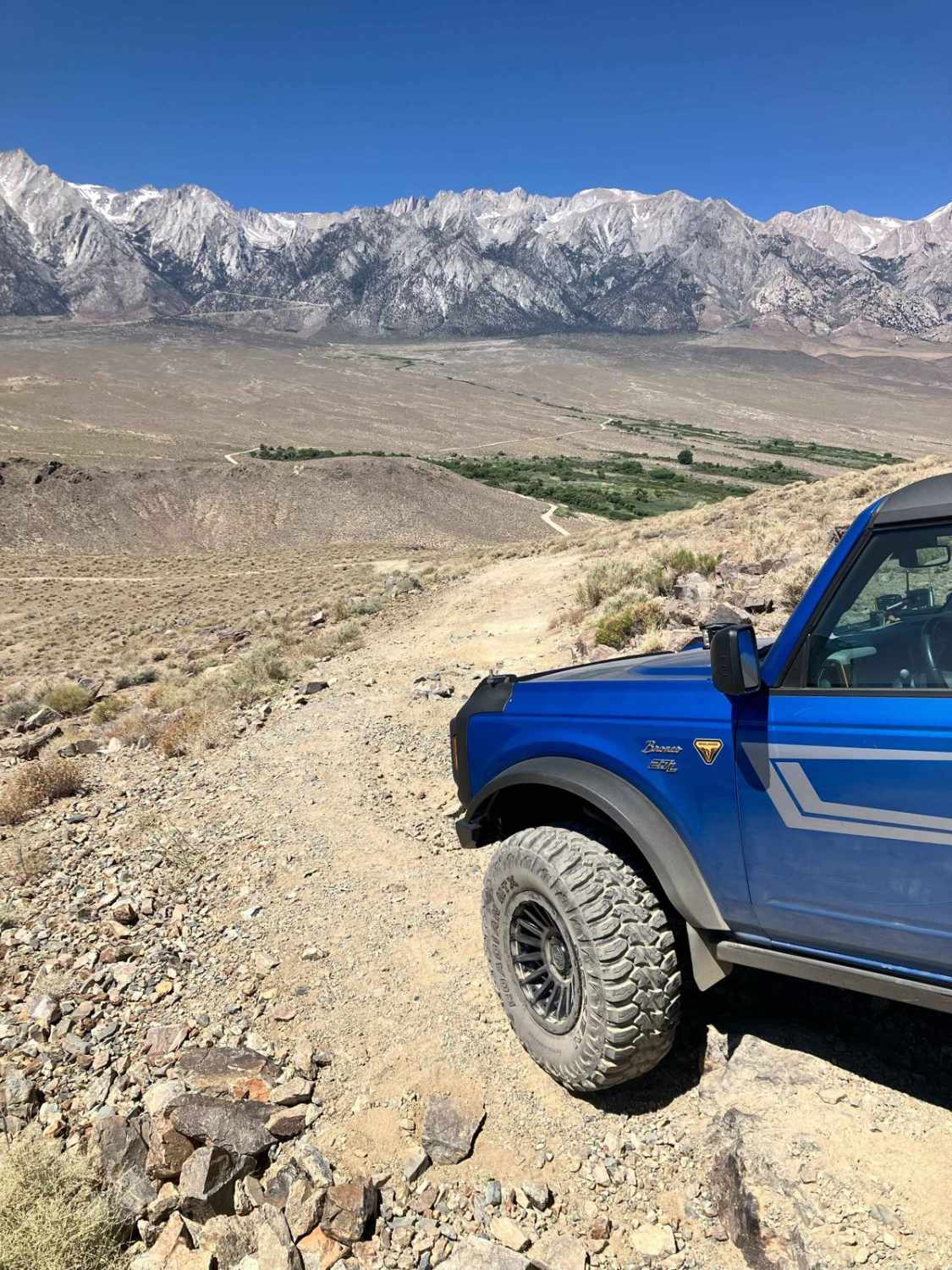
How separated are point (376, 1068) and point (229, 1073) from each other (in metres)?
0.77

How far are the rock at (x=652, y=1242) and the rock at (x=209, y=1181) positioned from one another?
173 cm

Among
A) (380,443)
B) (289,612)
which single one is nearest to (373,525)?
(289,612)

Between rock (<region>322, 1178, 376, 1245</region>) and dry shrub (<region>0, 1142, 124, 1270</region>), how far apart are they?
33.0 inches

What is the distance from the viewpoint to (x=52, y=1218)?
318 centimetres

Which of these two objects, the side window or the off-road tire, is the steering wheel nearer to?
the side window

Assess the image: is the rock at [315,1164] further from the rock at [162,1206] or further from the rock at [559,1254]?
the rock at [559,1254]

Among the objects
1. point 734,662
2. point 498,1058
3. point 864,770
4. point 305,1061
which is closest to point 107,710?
point 305,1061

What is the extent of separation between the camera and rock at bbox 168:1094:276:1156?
3678mm

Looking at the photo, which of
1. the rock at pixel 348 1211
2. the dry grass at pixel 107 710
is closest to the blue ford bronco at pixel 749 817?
the rock at pixel 348 1211

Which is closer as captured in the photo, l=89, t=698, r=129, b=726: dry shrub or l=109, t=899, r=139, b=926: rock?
l=109, t=899, r=139, b=926: rock

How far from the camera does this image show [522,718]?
4051 mm

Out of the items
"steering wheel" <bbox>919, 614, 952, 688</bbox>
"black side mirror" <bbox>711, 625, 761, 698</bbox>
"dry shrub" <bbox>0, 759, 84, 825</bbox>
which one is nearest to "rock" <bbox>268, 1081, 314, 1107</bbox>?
"black side mirror" <bbox>711, 625, 761, 698</bbox>

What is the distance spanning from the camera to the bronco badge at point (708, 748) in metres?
3.06

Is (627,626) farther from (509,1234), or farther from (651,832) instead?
(509,1234)
